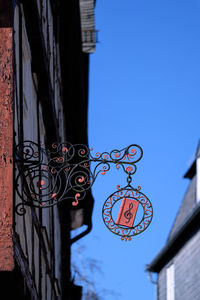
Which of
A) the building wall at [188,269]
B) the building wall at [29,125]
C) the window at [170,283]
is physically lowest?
the window at [170,283]

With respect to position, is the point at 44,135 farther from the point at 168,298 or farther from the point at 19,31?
the point at 168,298

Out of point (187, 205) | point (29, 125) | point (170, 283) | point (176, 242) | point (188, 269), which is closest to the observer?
point (29, 125)

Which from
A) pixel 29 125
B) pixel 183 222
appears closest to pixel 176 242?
pixel 183 222

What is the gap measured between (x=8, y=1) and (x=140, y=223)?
6.15 ft

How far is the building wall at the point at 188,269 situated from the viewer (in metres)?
19.1

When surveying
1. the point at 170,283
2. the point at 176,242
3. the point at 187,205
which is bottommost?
the point at 170,283

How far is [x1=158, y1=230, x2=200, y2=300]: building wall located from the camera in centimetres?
1908

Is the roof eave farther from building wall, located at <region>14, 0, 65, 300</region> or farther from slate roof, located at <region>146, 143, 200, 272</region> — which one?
building wall, located at <region>14, 0, 65, 300</region>

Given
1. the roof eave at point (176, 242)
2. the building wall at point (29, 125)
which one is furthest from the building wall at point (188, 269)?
the building wall at point (29, 125)

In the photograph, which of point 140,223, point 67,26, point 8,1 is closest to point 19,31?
point 8,1

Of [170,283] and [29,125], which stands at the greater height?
[29,125]

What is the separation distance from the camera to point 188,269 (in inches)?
782

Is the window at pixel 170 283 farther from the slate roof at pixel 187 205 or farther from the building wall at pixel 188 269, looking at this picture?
the slate roof at pixel 187 205

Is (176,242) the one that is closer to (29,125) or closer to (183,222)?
(183,222)
